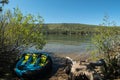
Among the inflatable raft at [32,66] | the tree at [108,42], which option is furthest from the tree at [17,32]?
the tree at [108,42]

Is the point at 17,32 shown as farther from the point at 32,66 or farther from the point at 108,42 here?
the point at 108,42

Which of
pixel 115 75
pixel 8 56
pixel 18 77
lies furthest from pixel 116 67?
pixel 8 56

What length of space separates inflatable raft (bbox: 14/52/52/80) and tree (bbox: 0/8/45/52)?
1742 millimetres

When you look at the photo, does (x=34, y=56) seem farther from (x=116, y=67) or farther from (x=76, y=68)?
(x=116, y=67)

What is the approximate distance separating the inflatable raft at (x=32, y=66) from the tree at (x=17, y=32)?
174cm

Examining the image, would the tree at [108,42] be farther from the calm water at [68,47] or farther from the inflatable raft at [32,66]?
the inflatable raft at [32,66]

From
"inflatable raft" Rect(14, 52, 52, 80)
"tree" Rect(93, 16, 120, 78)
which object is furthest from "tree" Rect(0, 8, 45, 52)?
"tree" Rect(93, 16, 120, 78)

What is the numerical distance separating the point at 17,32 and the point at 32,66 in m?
3.89

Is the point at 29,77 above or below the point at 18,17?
below

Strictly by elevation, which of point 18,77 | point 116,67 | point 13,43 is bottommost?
point 18,77

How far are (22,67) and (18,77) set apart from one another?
2.53 feet

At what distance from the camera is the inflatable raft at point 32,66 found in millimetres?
13031

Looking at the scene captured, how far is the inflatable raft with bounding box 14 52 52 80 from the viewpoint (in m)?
13.0

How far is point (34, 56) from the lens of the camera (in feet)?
50.9
